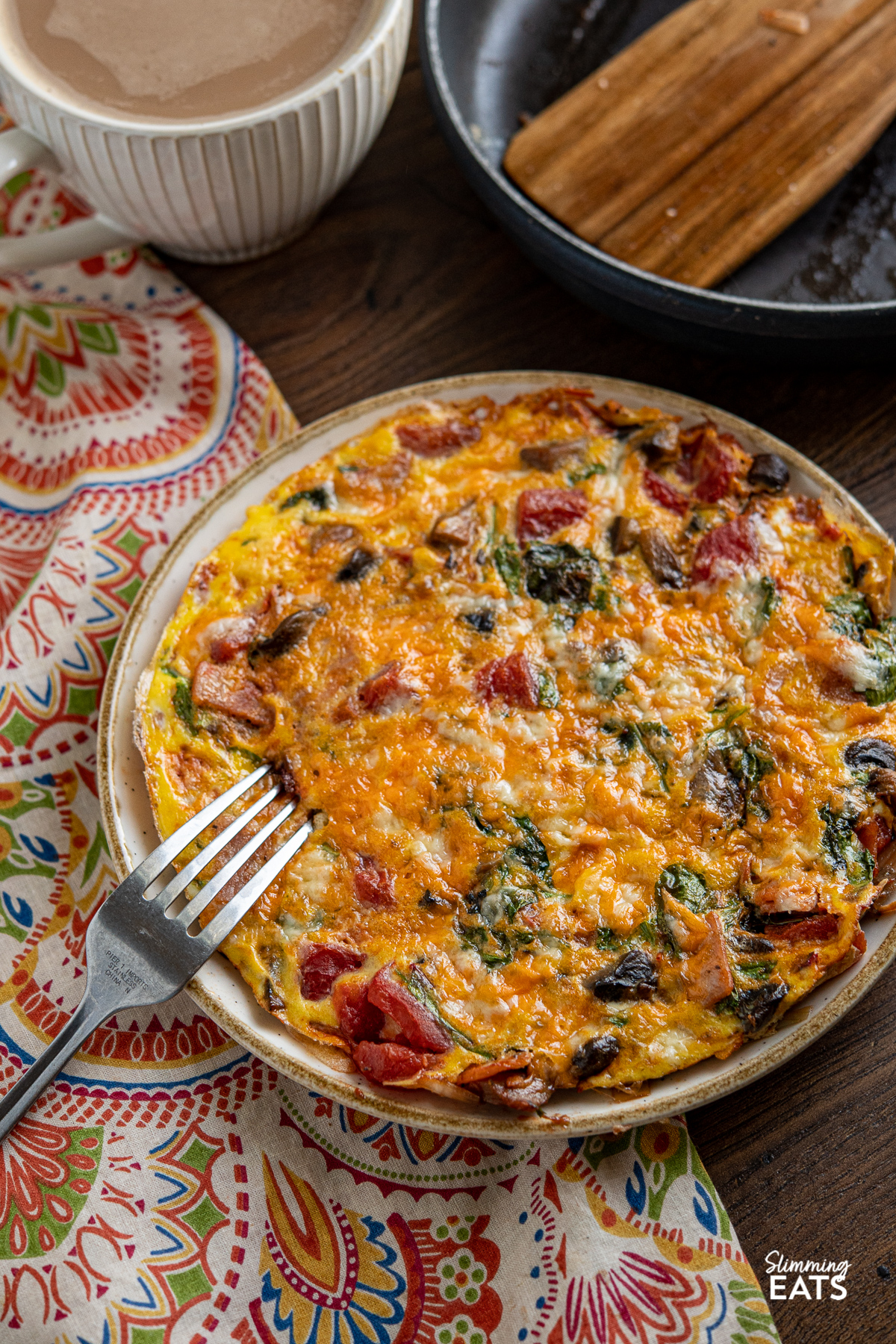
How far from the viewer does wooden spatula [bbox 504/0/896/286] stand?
2.77 m

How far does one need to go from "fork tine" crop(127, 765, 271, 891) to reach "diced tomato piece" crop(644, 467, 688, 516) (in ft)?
3.53

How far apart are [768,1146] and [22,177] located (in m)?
3.20

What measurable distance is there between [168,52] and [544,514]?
→ 1.38m

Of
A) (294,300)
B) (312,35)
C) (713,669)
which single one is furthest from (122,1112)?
(312,35)

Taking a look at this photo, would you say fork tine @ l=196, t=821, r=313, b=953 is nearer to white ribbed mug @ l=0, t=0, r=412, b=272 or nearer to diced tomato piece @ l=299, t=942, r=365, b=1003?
diced tomato piece @ l=299, t=942, r=365, b=1003

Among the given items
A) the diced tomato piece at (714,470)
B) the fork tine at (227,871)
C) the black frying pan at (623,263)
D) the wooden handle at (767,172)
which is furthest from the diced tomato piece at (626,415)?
the fork tine at (227,871)

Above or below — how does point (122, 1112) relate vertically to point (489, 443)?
below

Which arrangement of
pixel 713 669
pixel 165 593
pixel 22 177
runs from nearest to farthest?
pixel 713 669 < pixel 165 593 < pixel 22 177

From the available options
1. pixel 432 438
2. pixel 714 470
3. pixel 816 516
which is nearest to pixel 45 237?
pixel 432 438

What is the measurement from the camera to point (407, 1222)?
203 cm

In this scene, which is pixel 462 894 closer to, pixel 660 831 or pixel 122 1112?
pixel 660 831

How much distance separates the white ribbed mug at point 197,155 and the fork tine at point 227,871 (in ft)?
4.87

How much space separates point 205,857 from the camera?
79.3 inches

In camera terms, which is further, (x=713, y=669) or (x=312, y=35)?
(x=312, y=35)
